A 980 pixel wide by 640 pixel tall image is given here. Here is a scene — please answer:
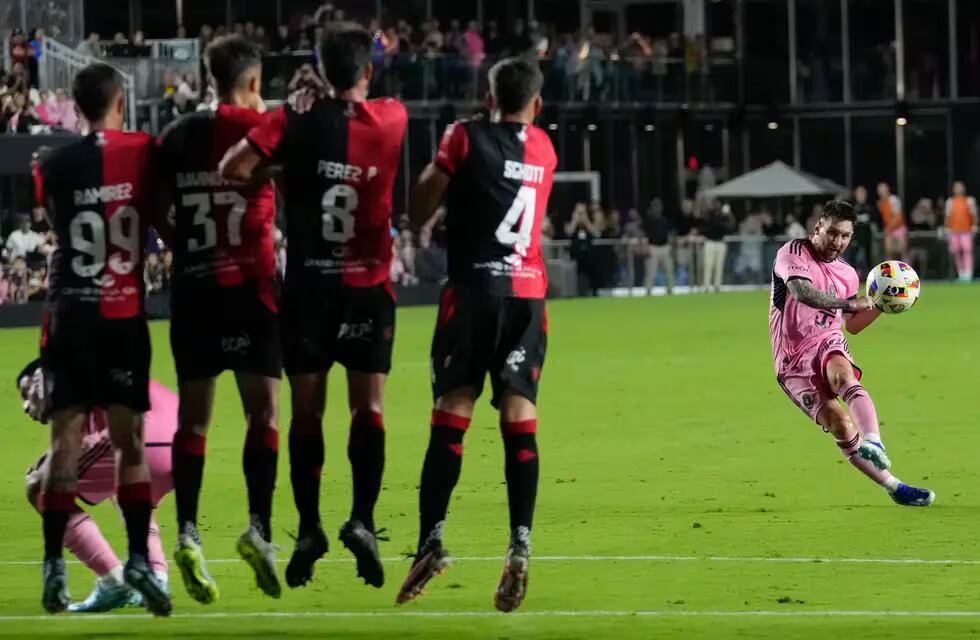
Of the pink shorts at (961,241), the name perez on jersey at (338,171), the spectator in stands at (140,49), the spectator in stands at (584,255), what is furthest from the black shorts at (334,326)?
the pink shorts at (961,241)

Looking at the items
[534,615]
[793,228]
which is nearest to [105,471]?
[534,615]

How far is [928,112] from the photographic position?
187 feet

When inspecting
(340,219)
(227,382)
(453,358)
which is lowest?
(227,382)

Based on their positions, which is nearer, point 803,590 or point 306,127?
point 306,127

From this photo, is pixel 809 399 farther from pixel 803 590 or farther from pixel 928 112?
pixel 928 112

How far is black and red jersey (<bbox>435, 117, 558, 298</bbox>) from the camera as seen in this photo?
949 centimetres

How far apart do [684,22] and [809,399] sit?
44.1 metres

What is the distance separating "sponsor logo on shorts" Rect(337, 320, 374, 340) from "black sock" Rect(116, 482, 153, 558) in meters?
1.06

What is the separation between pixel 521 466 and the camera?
31.3 ft

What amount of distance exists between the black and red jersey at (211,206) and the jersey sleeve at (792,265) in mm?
4472

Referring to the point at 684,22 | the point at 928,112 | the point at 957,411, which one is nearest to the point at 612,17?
the point at 684,22

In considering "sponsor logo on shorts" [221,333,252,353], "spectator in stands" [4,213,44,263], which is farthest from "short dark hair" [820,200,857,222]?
"spectator in stands" [4,213,44,263]

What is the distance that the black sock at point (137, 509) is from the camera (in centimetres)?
922

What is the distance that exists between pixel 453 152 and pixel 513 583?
1.85 metres
